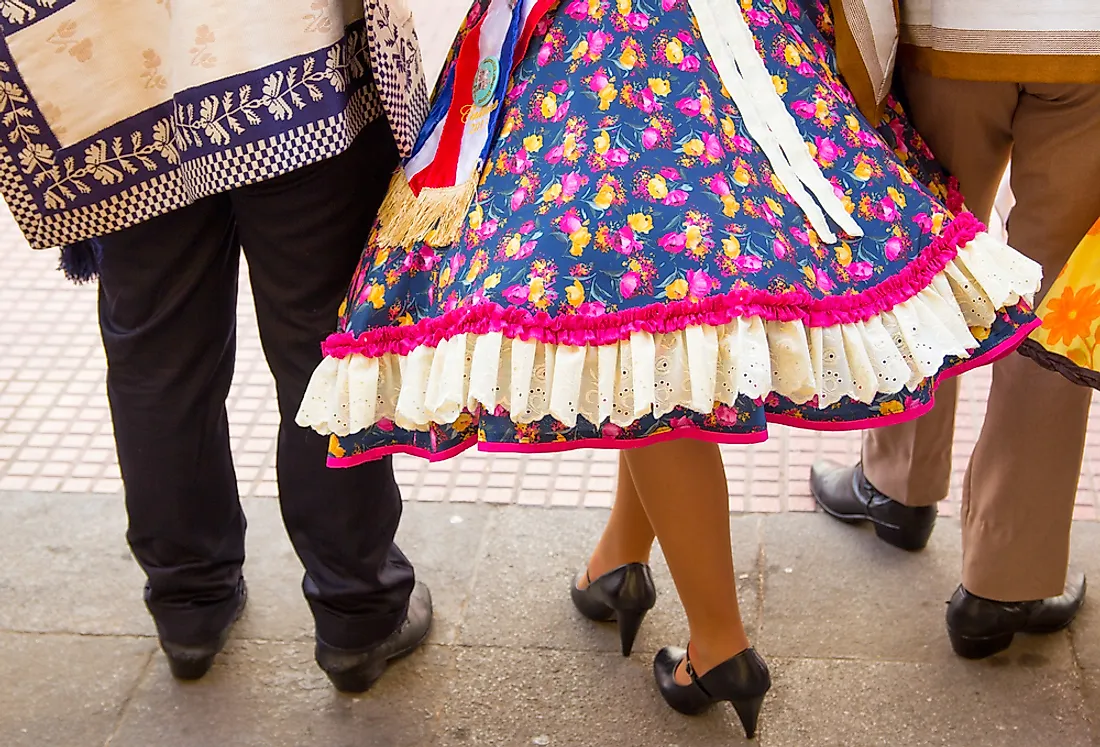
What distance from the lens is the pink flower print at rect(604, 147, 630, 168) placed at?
145cm

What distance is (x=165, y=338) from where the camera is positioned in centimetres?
177

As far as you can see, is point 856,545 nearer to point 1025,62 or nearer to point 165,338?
point 1025,62

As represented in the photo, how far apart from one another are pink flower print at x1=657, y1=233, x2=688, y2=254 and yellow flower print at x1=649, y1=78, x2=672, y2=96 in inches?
7.7

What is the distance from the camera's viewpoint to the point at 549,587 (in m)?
2.26

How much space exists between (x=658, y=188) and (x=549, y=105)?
0.61 feet

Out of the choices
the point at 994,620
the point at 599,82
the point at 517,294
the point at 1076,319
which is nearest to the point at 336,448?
the point at 517,294

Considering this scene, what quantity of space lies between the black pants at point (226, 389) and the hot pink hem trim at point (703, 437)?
28 cm

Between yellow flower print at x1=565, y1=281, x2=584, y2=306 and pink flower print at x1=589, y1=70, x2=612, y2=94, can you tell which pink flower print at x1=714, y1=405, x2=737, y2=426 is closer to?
yellow flower print at x1=565, y1=281, x2=584, y2=306

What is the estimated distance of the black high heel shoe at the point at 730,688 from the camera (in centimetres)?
182

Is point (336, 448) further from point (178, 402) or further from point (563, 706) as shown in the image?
point (563, 706)

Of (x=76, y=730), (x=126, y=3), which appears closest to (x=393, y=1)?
(x=126, y=3)

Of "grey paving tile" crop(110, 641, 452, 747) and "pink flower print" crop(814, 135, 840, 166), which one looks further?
"grey paving tile" crop(110, 641, 452, 747)

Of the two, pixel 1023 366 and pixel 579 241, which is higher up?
pixel 579 241

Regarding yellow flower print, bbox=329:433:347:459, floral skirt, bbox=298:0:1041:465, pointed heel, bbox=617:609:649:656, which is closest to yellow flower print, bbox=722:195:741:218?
floral skirt, bbox=298:0:1041:465
